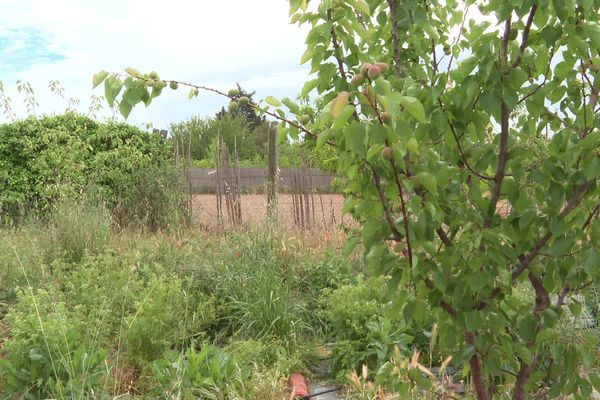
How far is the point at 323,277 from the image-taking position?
4922 mm

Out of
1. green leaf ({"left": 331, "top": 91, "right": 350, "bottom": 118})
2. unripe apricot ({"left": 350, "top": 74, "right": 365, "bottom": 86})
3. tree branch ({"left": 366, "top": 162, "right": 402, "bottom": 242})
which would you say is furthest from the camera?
tree branch ({"left": 366, "top": 162, "right": 402, "bottom": 242})

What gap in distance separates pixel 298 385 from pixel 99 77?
7.07 feet

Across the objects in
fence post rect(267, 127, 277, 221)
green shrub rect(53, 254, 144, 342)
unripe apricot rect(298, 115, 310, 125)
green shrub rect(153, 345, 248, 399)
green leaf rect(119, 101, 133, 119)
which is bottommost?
green shrub rect(153, 345, 248, 399)

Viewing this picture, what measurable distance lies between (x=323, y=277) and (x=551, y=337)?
3.09 metres

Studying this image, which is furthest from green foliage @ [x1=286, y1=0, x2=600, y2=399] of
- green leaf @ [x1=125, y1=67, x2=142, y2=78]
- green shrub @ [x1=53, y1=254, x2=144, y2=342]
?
green shrub @ [x1=53, y1=254, x2=144, y2=342]

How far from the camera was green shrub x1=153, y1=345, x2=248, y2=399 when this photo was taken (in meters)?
3.00

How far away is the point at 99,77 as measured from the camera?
5.77 ft

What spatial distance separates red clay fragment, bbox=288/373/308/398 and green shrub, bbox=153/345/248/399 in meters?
0.28

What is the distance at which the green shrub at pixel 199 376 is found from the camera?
300 centimetres

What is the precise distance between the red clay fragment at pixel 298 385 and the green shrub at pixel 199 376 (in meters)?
0.28

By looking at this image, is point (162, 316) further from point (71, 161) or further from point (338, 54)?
point (71, 161)

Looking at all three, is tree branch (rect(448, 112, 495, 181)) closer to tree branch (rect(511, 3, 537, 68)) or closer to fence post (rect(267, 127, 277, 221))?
tree branch (rect(511, 3, 537, 68))

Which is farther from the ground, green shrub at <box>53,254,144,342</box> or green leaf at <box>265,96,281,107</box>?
green leaf at <box>265,96,281,107</box>

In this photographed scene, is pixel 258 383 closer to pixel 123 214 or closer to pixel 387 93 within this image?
pixel 387 93
